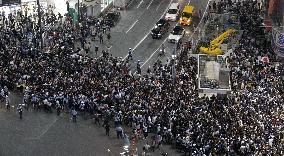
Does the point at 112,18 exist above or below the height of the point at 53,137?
above

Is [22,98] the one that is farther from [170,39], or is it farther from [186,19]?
[186,19]

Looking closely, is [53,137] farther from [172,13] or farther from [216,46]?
[172,13]

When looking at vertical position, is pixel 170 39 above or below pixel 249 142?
above

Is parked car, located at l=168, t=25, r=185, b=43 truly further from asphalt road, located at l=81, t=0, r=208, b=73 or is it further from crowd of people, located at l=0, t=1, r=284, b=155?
crowd of people, located at l=0, t=1, r=284, b=155

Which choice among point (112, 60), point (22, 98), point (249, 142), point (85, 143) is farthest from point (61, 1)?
point (249, 142)

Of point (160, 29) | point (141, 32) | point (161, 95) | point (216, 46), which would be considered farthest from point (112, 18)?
point (161, 95)

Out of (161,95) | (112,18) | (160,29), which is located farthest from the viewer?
(112,18)

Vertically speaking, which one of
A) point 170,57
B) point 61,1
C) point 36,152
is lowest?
point 36,152
